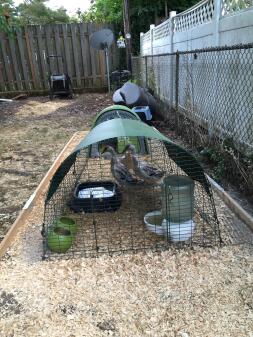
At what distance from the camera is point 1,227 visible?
3.28 m

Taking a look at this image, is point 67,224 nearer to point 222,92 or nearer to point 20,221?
point 20,221

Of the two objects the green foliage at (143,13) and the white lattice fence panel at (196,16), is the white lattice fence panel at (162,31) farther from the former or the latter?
the green foliage at (143,13)

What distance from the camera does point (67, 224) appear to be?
9.57ft

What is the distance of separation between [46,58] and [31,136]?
19.0ft

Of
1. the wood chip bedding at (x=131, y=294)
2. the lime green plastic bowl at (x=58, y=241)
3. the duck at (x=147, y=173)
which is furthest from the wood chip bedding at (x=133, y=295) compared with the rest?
the duck at (x=147, y=173)

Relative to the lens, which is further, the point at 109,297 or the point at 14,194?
the point at 14,194

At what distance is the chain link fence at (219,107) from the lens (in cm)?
358

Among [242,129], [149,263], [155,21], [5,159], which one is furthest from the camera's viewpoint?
[155,21]

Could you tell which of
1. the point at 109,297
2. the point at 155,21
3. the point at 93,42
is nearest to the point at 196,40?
the point at 109,297

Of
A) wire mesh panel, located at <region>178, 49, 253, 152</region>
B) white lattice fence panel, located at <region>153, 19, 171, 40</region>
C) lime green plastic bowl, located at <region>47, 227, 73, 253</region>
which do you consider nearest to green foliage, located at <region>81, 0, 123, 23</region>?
white lattice fence panel, located at <region>153, 19, 171, 40</region>

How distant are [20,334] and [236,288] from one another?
141 centimetres

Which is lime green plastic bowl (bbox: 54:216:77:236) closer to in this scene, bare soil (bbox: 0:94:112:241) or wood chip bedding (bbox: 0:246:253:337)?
wood chip bedding (bbox: 0:246:253:337)

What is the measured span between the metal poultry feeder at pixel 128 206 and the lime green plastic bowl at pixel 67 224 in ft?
0.12

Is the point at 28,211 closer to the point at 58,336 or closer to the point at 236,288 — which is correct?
the point at 58,336
